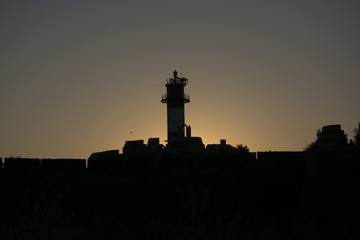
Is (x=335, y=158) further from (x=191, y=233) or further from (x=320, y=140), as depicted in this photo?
(x=320, y=140)

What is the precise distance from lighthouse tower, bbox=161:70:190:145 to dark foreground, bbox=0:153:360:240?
121ft

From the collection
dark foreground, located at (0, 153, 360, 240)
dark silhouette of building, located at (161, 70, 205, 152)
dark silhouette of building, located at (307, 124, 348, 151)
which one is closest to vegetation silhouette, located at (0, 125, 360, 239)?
dark foreground, located at (0, 153, 360, 240)

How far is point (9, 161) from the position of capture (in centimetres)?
1409

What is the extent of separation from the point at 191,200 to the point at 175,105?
41203 mm

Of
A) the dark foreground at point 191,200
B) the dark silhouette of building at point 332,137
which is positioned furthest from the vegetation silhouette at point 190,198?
A: the dark silhouette of building at point 332,137

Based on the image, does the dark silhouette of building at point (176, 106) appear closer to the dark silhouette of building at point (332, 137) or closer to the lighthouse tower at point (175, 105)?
the lighthouse tower at point (175, 105)

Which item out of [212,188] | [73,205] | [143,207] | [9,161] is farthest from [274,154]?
[9,161]

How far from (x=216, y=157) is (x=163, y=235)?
5.04 m

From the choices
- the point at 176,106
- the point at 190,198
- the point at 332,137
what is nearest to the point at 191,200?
the point at 190,198

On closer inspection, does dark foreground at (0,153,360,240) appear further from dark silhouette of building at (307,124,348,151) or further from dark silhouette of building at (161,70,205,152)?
dark silhouette of building at (161,70,205,152)

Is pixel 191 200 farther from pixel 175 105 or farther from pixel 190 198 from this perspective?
pixel 175 105

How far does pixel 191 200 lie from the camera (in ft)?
47.1

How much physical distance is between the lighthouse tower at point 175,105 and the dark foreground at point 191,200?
1457 inches

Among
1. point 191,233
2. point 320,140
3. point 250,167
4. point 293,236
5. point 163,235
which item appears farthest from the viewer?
point 320,140
